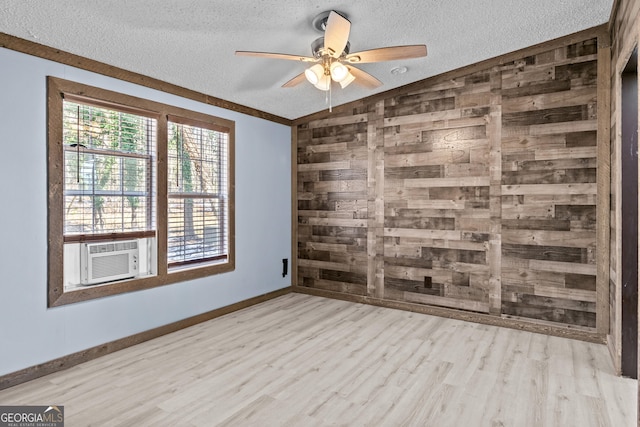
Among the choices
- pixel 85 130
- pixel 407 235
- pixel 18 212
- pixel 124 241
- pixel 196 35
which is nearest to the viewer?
pixel 18 212

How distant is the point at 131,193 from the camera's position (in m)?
3.39

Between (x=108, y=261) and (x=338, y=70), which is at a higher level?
(x=338, y=70)

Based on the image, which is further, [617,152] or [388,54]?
[617,152]

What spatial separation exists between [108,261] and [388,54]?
2.87 metres

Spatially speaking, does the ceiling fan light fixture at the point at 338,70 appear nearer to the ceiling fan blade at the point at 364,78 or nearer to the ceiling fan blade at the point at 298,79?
the ceiling fan blade at the point at 364,78

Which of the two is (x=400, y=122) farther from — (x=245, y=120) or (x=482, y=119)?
(x=245, y=120)

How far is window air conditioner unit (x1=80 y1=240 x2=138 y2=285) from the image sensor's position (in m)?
3.07

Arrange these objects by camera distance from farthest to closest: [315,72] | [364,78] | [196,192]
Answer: [196,192]
[364,78]
[315,72]

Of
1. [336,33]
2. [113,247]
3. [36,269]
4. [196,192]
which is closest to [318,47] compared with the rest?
[336,33]

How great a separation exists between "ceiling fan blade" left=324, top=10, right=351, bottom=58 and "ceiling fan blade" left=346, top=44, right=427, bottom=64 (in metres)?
0.15

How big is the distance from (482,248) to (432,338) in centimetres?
115

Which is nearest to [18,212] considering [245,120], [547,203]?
[245,120]

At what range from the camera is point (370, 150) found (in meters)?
4.69

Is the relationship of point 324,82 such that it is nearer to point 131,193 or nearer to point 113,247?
point 131,193
